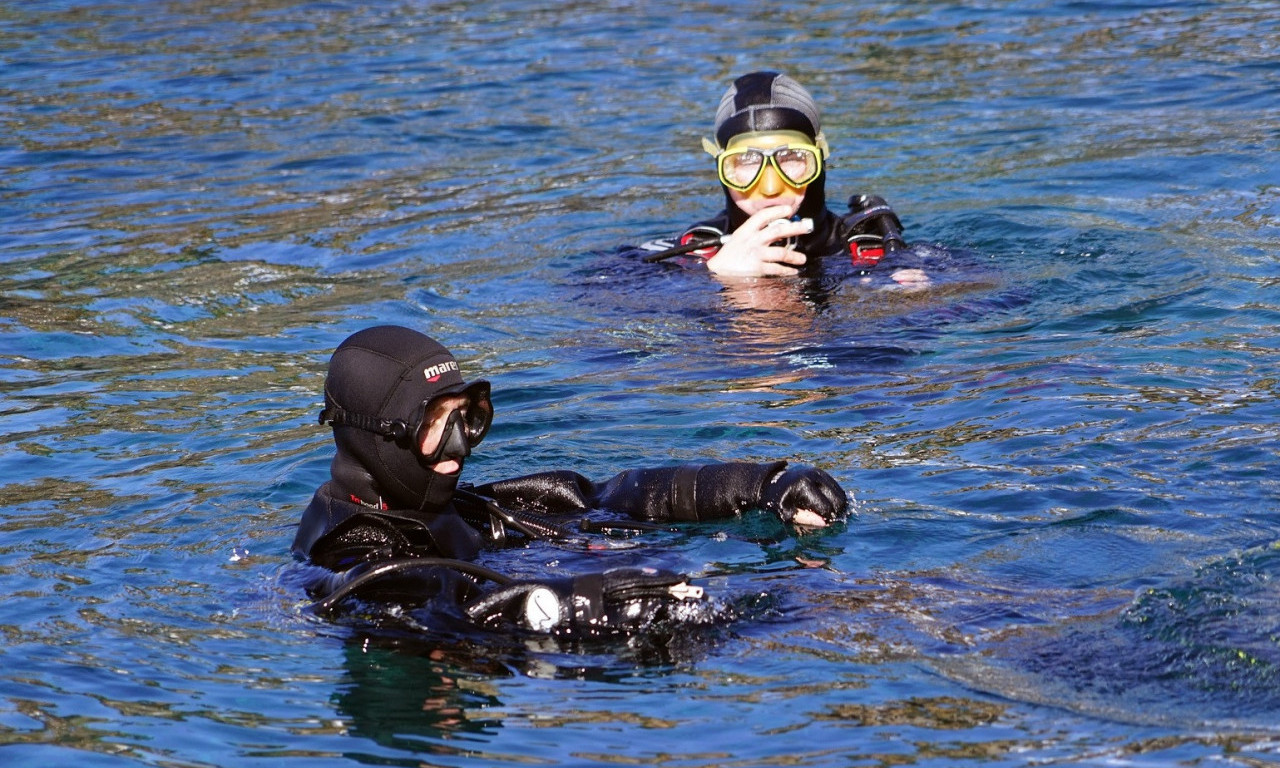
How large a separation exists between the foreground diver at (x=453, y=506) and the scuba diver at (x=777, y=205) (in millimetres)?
2924

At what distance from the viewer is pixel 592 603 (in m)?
4.36

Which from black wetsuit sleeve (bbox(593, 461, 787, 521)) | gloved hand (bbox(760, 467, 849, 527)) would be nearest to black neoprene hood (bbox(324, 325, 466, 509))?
black wetsuit sleeve (bbox(593, 461, 787, 521))

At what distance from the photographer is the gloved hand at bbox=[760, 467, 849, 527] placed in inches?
199

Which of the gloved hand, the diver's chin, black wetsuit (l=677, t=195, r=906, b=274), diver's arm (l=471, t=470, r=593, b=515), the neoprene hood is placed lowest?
diver's arm (l=471, t=470, r=593, b=515)

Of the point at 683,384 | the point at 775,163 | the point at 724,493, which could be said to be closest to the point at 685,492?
the point at 724,493

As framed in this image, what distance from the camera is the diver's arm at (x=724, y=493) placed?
5.06 metres

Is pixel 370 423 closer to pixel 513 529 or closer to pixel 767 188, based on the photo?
pixel 513 529

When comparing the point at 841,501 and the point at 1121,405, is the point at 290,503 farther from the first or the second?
the point at 1121,405

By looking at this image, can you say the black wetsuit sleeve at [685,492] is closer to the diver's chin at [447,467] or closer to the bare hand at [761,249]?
the diver's chin at [447,467]

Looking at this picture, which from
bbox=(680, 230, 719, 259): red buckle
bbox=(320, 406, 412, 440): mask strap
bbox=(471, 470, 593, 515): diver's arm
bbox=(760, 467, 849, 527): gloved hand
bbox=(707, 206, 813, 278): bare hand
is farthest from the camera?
bbox=(680, 230, 719, 259): red buckle

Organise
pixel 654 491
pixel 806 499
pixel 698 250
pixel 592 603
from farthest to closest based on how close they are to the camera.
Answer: pixel 698 250 → pixel 654 491 → pixel 806 499 → pixel 592 603

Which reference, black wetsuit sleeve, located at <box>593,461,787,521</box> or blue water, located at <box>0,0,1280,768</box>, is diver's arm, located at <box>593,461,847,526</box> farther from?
blue water, located at <box>0,0,1280,768</box>

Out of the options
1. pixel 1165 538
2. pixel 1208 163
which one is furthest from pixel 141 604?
pixel 1208 163

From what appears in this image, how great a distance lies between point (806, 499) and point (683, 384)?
2.04 metres
